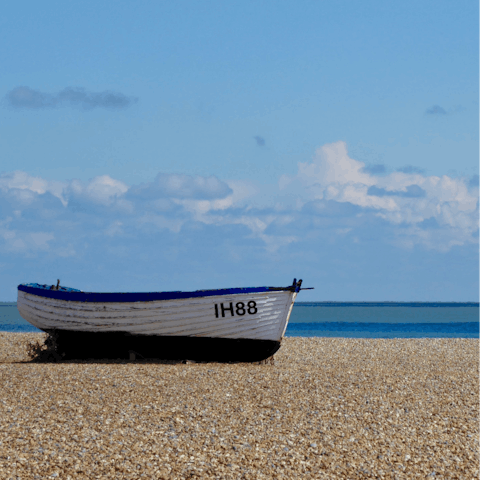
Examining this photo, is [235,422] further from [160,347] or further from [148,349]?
[148,349]

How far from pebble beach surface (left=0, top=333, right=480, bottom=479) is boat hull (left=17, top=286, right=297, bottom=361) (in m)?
0.85

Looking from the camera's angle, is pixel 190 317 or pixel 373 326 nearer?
pixel 190 317

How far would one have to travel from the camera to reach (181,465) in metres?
6.82

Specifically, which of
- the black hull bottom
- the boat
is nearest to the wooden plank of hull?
the boat

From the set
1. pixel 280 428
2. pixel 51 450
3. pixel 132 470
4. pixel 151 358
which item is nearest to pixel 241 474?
pixel 132 470

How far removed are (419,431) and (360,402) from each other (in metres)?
1.69

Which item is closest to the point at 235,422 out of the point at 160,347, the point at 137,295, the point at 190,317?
the point at 190,317

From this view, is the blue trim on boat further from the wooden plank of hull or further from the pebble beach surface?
the pebble beach surface

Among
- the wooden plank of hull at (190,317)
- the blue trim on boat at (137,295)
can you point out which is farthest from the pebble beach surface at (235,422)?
the blue trim on boat at (137,295)

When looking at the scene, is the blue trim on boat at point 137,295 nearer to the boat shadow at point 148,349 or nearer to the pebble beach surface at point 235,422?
the boat shadow at point 148,349

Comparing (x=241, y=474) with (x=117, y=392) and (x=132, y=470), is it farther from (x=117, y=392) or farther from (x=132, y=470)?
(x=117, y=392)

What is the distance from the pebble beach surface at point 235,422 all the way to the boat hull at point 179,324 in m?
0.85

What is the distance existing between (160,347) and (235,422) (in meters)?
7.33

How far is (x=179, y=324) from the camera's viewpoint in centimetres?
1528
